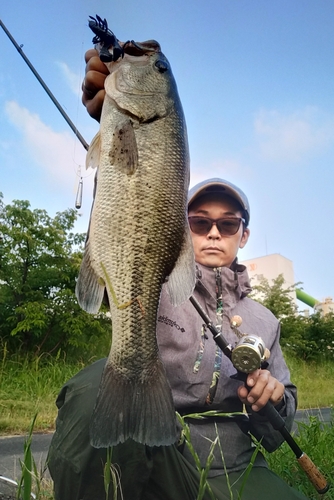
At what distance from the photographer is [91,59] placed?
6.27ft

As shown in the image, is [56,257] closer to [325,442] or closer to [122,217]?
[325,442]

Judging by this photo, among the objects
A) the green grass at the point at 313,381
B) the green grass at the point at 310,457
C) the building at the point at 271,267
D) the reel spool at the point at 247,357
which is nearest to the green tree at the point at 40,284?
the green grass at the point at 313,381

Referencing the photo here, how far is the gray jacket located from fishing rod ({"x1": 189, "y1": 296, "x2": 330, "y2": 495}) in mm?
101

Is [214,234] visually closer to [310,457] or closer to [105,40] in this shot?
[105,40]

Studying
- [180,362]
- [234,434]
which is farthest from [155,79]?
[234,434]

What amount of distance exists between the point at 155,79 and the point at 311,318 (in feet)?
49.1

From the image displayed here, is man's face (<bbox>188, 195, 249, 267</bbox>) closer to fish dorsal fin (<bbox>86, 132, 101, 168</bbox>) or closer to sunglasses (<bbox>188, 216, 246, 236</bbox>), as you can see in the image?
sunglasses (<bbox>188, 216, 246, 236</bbox>)

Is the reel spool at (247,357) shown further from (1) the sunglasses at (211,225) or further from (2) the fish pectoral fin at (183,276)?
(1) the sunglasses at (211,225)

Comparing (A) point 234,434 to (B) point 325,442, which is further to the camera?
(B) point 325,442

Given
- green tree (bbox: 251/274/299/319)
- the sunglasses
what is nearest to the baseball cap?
the sunglasses

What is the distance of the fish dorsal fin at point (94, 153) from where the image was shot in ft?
5.76

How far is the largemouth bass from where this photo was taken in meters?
1.54

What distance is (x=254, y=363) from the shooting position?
2.05m

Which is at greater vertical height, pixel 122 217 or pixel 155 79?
pixel 155 79
